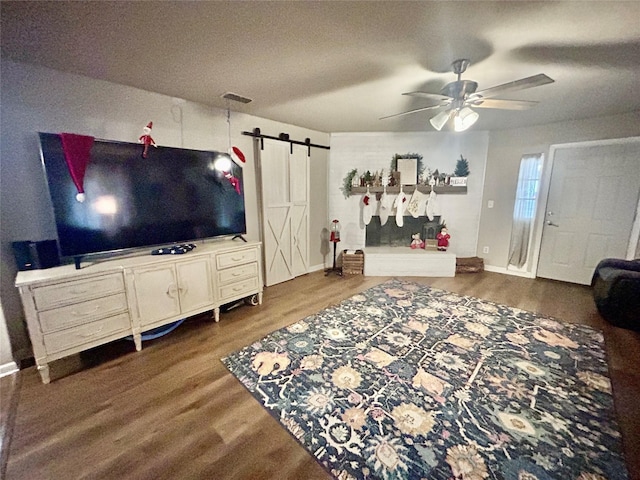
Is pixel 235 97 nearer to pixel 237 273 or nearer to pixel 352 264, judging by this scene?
pixel 237 273

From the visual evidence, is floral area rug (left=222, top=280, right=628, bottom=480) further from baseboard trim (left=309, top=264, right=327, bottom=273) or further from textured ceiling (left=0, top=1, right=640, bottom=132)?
textured ceiling (left=0, top=1, right=640, bottom=132)

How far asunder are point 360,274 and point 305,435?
2.92m

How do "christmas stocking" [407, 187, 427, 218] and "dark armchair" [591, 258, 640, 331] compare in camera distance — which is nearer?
"dark armchair" [591, 258, 640, 331]

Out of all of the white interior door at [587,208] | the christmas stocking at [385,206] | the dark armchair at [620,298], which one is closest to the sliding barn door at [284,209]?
the christmas stocking at [385,206]

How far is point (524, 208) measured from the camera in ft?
13.7

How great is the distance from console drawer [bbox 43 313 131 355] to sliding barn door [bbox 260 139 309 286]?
1836mm

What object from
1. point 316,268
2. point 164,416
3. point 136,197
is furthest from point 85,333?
point 316,268

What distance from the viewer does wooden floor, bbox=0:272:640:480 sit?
4.48 ft

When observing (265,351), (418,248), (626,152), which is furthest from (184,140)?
(626,152)

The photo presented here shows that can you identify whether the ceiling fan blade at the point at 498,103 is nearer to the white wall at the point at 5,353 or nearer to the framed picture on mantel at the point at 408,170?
the framed picture on mantel at the point at 408,170

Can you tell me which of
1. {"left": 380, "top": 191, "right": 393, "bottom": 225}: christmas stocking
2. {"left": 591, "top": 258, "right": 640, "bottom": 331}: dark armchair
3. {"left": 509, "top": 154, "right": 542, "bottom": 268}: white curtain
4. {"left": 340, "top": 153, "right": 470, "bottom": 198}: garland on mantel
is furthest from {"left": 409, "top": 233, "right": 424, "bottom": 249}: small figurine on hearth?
{"left": 591, "top": 258, "right": 640, "bottom": 331}: dark armchair

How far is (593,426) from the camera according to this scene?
1.57m

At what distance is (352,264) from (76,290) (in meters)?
3.26

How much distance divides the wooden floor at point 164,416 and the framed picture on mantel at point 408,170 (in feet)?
9.15
